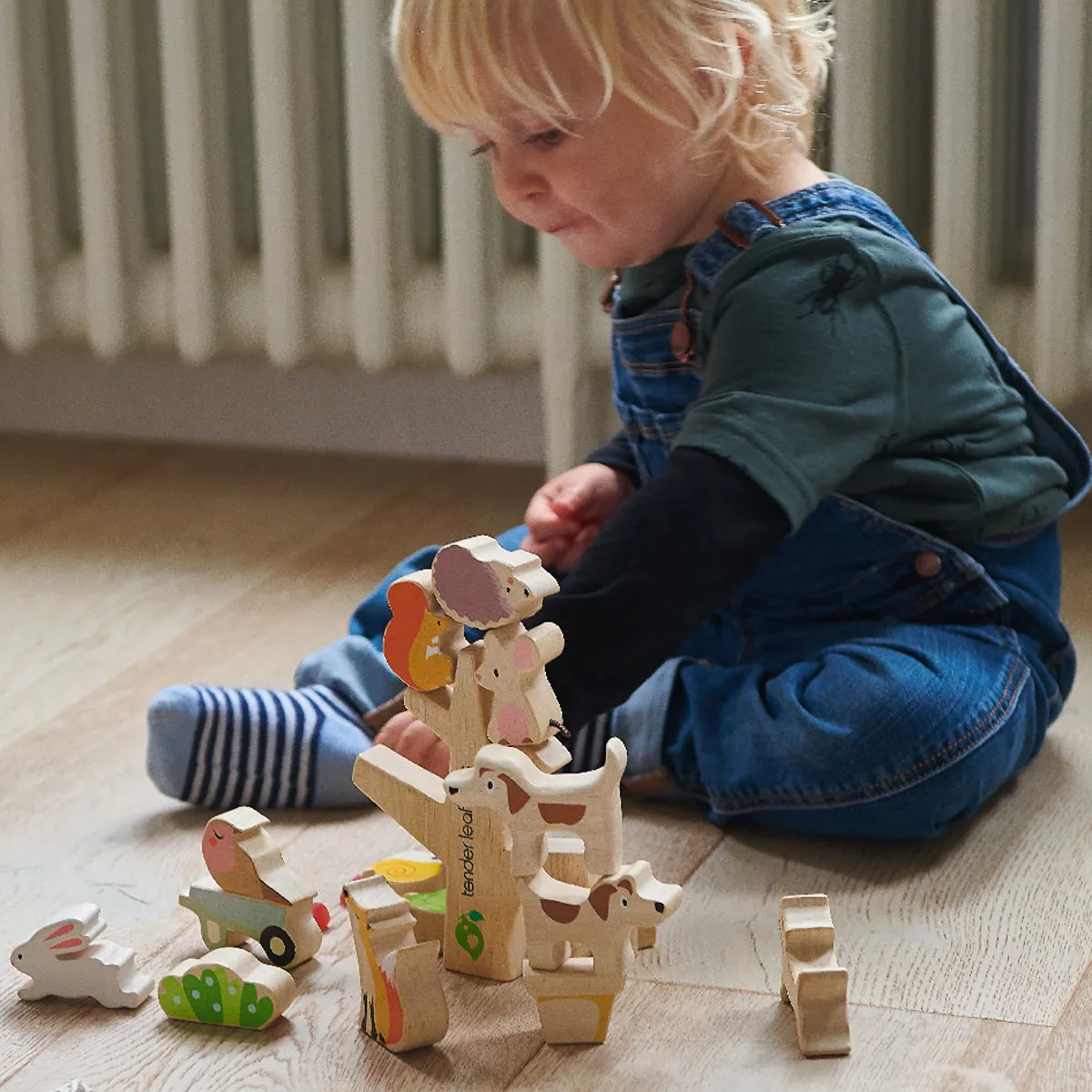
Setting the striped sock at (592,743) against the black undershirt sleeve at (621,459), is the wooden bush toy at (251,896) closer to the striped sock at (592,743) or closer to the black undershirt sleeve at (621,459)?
the striped sock at (592,743)

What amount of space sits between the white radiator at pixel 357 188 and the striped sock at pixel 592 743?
52cm

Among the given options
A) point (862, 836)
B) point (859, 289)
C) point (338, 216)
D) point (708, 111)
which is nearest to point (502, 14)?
point (708, 111)

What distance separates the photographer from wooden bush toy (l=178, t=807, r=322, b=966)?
76cm

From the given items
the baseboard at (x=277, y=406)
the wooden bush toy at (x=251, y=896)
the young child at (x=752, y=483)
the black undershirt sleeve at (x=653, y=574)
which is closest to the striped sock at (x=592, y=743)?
the young child at (x=752, y=483)

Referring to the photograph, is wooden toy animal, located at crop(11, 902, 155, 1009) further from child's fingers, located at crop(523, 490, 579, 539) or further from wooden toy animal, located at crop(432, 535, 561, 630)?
child's fingers, located at crop(523, 490, 579, 539)

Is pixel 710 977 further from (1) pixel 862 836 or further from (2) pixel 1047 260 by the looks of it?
(2) pixel 1047 260

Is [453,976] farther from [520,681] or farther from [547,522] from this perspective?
[547,522]

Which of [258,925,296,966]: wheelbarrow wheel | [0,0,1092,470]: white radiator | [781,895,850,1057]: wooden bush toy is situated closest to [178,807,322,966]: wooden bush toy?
[258,925,296,966]: wheelbarrow wheel

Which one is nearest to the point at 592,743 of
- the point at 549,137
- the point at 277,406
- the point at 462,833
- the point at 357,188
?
the point at 462,833

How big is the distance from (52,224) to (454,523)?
494mm

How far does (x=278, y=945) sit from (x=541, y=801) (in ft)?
0.54

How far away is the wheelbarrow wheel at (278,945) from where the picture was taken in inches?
30.0

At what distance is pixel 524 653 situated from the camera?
0.70 m

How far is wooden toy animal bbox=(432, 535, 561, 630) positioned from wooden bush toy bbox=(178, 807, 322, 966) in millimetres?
149
